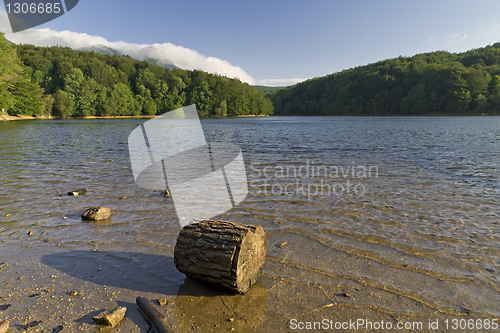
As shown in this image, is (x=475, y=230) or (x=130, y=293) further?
(x=475, y=230)

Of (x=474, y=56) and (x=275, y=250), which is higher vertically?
(x=474, y=56)

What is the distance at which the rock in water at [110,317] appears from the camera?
310 cm

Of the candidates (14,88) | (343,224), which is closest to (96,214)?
(343,224)

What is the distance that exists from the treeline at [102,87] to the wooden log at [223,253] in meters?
72.7

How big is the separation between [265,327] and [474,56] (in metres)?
192

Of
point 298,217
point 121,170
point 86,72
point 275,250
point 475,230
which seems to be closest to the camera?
point 275,250

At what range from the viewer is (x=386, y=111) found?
15850 cm

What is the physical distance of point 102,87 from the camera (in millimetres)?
125000

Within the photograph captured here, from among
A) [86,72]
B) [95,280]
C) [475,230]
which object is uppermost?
[86,72]

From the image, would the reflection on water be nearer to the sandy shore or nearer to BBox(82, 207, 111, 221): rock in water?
the sandy shore

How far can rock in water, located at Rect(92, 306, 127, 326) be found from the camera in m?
3.10

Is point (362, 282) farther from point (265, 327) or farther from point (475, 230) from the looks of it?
point (475, 230)

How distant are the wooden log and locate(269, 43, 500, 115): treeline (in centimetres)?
14430

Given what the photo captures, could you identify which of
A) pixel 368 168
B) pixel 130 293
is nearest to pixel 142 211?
pixel 130 293
